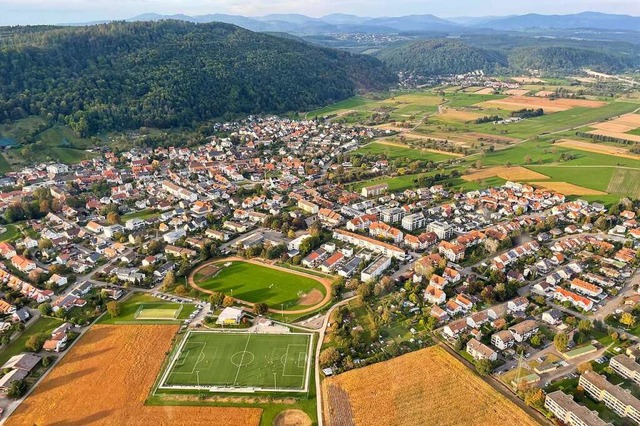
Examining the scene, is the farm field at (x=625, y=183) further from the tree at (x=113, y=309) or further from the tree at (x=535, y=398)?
the tree at (x=113, y=309)

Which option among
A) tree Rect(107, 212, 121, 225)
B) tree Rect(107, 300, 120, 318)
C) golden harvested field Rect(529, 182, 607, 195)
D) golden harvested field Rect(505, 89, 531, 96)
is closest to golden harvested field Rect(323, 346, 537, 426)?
tree Rect(107, 300, 120, 318)

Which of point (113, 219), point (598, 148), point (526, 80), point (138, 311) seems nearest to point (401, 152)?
point (598, 148)

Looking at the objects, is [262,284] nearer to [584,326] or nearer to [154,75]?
[584,326]

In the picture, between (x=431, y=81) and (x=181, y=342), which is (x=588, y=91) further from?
(x=181, y=342)

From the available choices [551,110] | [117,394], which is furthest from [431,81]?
[117,394]

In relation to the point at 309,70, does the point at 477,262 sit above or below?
below
